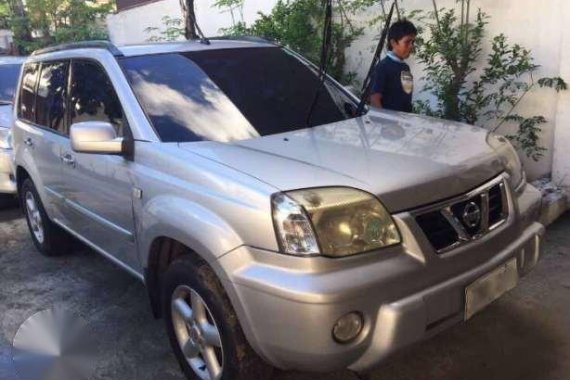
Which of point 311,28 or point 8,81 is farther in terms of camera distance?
point 8,81

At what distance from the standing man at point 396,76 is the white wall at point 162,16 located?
3848mm

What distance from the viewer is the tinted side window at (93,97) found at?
3369 millimetres

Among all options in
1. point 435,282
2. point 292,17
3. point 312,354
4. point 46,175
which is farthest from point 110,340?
point 292,17

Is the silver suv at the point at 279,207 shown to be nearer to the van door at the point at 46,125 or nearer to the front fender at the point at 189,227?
the front fender at the point at 189,227

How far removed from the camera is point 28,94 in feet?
15.9

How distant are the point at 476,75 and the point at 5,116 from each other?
497cm

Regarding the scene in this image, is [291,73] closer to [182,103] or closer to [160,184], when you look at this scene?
[182,103]

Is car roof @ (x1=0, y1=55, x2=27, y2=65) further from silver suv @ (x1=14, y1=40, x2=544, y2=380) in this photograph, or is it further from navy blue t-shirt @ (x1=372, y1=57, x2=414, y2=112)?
navy blue t-shirt @ (x1=372, y1=57, x2=414, y2=112)

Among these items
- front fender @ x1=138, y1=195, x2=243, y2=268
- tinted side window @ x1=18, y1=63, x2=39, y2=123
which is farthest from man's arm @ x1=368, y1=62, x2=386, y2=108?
tinted side window @ x1=18, y1=63, x2=39, y2=123

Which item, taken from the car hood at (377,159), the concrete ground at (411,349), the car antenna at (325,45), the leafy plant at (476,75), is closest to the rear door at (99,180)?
the concrete ground at (411,349)

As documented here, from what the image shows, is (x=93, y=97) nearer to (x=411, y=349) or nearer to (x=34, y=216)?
(x=34, y=216)

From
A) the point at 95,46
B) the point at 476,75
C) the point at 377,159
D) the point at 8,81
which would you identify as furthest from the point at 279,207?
the point at 8,81

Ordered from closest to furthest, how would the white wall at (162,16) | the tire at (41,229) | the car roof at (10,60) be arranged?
the tire at (41,229) < the car roof at (10,60) < the white wall at (162,16)

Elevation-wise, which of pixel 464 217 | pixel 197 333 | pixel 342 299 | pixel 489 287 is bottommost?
Answer: pixel 197 333
